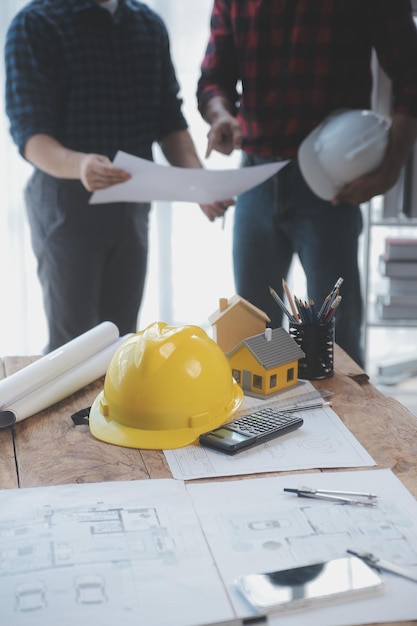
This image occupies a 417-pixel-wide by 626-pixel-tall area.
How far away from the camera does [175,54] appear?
110 inches

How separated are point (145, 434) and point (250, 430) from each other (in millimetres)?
144

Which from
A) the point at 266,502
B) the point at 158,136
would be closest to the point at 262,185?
the point at 158,136

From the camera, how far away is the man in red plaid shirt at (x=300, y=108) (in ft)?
6.13

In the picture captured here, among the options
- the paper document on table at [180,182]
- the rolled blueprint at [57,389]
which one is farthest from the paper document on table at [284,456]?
the paper document on table at [180,182]

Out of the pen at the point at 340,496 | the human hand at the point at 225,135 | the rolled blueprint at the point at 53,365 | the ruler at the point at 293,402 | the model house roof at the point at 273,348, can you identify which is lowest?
the ruler at the point at 293,402

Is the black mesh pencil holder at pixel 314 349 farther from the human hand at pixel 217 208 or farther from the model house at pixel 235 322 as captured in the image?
the human hand at pixel 217 208

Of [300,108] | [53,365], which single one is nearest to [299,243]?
[300,108]

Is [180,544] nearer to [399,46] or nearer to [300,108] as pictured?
[300,108]

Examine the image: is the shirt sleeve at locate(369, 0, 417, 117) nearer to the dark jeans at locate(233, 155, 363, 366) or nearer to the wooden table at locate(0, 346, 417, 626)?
the dark jeans at locate(233, 155, 363, 366)

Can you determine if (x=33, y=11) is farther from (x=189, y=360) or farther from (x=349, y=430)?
(x=349, y=430)

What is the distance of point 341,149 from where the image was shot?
73.4 inches

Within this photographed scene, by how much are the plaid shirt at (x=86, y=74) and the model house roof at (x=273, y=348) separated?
983 mm

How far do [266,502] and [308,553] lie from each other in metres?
0.12

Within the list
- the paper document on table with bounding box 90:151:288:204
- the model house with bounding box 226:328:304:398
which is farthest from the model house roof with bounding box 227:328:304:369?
the paper document on table with bounding box 90:151:288:204
